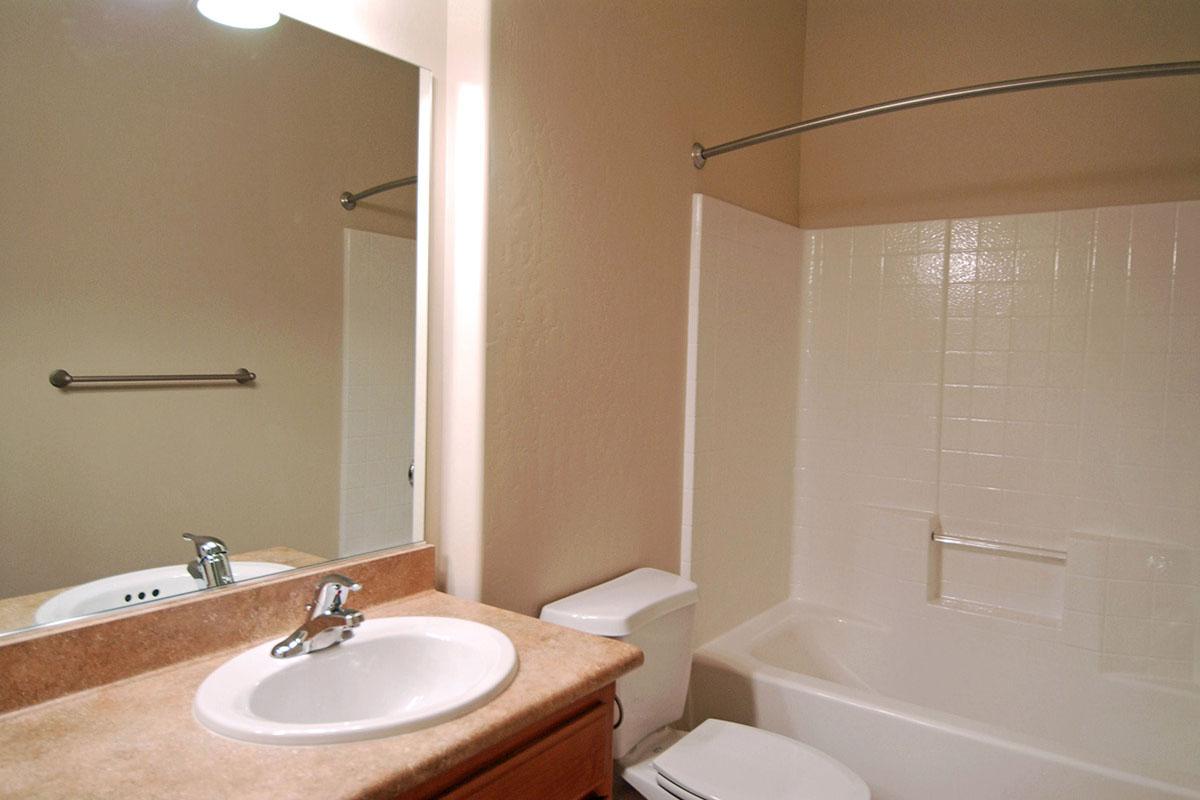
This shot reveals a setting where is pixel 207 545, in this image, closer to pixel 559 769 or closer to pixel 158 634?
pixel 158 634

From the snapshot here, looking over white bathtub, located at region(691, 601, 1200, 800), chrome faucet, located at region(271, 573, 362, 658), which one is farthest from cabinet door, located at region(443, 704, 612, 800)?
white bathtub, located at region(691, 601, 1200, 800)

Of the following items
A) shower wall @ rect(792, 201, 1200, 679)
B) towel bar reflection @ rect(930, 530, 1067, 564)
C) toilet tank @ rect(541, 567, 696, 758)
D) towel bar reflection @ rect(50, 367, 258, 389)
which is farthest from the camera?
towel bar reflection @ rect(930, 530, 1067, 564)

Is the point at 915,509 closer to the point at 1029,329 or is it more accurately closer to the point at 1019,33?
the point at 1029,329

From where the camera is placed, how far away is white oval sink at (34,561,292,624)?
1110 millimetres

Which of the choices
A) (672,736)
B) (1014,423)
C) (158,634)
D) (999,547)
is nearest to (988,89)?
(1014,423)

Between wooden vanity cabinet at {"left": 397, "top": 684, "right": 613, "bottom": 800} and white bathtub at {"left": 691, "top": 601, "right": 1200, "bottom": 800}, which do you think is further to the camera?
white bathtub at {"left": 691, "top": 601, "right": 1200, "bottom": 800}

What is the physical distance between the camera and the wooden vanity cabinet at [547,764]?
1.04 meters

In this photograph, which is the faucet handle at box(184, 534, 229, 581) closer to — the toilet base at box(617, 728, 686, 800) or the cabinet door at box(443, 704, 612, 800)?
the cabinet door at box(443, 704, 612, 800)

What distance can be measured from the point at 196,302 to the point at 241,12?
503mm

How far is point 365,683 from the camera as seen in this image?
1292 mm

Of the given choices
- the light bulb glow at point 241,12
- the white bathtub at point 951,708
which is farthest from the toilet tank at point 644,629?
the light bulb glow at point 241,12

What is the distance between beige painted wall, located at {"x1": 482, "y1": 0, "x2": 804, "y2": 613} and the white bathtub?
510mm

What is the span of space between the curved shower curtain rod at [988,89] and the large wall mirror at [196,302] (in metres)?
0.98

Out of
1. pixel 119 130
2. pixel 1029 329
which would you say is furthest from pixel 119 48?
pixel 1029 329
